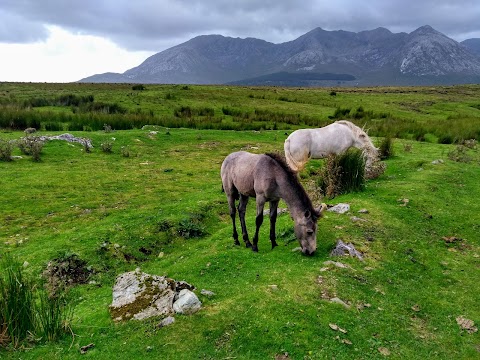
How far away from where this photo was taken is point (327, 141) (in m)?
16.4

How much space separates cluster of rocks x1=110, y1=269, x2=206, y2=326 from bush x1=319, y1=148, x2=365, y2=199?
7.81 meters

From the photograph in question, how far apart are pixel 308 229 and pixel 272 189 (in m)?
1.26

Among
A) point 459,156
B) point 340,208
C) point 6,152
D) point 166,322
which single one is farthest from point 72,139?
point 459,156

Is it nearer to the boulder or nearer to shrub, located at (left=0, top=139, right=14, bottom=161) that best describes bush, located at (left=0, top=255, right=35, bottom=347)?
the boulder

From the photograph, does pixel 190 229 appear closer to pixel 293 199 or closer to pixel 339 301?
pixel 293 199

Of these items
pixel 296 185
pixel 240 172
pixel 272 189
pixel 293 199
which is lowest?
pixel 293 199

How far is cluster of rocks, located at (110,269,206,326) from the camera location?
6227 mm

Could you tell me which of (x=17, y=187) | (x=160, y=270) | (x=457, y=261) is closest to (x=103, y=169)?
(x=17, y=187)

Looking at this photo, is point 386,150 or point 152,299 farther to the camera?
point 386,150

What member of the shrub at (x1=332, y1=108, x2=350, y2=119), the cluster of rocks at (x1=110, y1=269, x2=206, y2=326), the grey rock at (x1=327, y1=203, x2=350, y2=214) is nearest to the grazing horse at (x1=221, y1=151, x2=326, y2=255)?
the grey rock at (x1=327, y1=203, x2=350, y2=214)

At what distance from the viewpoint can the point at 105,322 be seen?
6.22 m

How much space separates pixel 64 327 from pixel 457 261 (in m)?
8.34

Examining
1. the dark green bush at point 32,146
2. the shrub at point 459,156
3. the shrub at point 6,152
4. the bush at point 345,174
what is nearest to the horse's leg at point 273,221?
the bush at point 345,174

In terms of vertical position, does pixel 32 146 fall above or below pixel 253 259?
above
